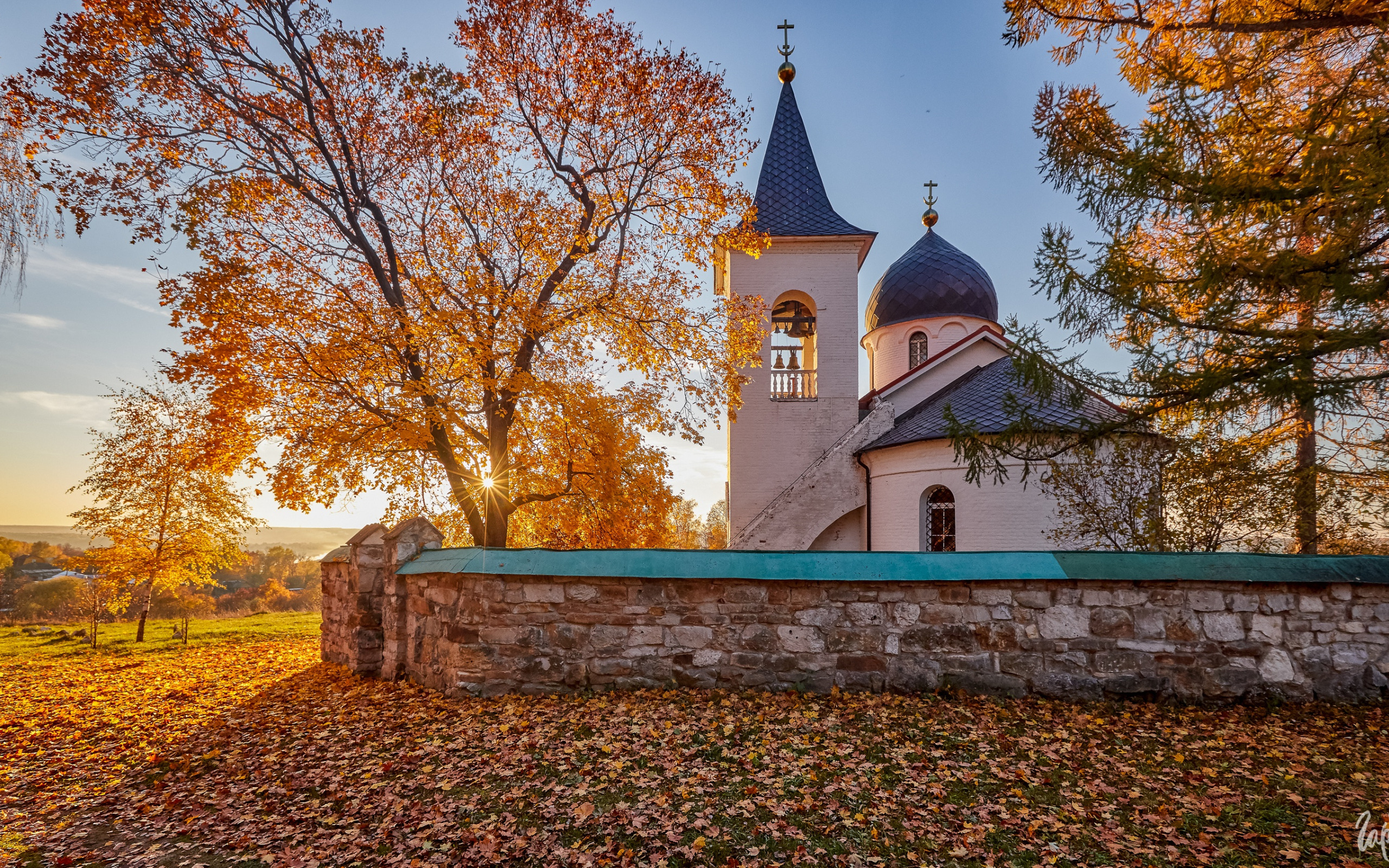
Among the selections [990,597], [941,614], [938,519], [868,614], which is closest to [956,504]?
[938,519]

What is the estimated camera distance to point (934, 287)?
19.4 metres

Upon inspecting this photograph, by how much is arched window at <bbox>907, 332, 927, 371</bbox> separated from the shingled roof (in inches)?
203

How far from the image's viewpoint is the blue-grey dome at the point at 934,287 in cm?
1931

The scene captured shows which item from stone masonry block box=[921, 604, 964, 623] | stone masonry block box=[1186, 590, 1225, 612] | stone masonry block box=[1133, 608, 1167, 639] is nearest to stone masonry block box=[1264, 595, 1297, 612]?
stone masonry block box=[1186, 590, 1225, 612]

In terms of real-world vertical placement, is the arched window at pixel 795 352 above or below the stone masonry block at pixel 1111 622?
above

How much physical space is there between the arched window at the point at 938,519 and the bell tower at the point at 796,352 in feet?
8.76

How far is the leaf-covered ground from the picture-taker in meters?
3.42

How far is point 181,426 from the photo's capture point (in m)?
14.2

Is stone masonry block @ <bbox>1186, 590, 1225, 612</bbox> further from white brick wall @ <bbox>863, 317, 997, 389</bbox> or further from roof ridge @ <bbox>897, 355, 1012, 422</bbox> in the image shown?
white brick wall @ <bbox>863, 317, 997, 389</bbox>

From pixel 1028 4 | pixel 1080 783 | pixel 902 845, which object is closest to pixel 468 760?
pixel 902 845

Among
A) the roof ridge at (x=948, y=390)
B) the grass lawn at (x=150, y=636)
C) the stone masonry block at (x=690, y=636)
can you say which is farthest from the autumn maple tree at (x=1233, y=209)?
the grass lawn at (x=150, y=636)

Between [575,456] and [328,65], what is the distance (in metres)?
7.17

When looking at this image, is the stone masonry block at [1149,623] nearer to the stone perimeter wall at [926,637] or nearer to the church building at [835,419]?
the stone perimeter wall at [926,637]

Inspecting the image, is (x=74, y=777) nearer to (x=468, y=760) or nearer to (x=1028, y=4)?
(x=468, y=760)
